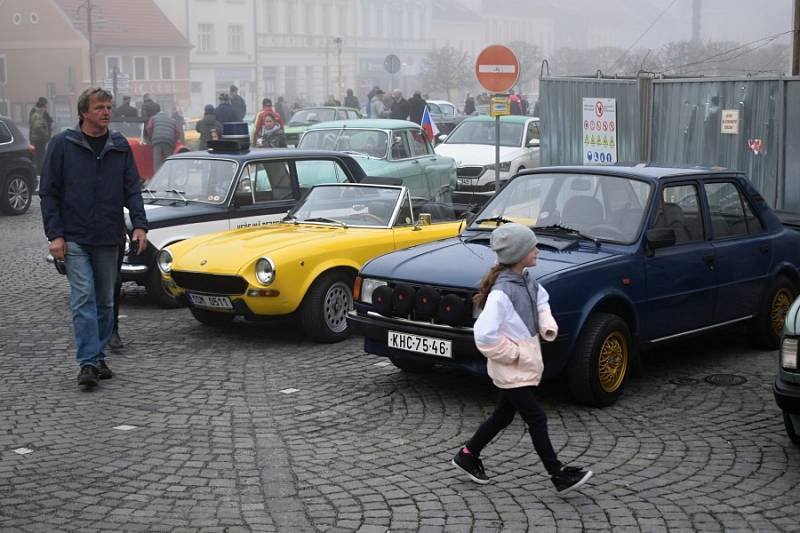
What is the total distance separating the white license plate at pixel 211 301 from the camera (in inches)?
378

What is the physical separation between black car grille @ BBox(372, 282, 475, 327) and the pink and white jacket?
161cm

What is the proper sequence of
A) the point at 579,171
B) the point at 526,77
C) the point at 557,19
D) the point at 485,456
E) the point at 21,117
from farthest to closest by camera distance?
the point at 557,19
the point at 526,77
the point at 21,117
the point at 579,171
the point at 485,456

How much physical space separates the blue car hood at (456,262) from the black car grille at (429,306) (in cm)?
5

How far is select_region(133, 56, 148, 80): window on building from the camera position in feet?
236

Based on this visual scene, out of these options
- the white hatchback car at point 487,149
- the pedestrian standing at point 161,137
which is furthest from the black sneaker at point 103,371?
the pedestrian standing at point 161,137

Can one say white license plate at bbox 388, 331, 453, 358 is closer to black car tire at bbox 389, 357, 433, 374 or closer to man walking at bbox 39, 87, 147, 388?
black car tire at bbox 389, 357, 433, 374

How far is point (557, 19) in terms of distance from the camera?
134m

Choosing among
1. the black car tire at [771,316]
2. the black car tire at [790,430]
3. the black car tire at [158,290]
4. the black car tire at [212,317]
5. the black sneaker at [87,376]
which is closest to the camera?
the black car tire at [790,430]

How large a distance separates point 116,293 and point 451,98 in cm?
8037

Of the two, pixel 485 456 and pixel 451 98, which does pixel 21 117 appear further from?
pixel 485 456

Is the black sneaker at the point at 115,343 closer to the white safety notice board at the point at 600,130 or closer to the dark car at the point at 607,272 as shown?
the dark car at the point at 607,272

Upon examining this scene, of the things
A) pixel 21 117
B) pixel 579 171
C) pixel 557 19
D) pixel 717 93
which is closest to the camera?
pixel 579 171

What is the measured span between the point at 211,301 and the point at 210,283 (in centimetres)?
15

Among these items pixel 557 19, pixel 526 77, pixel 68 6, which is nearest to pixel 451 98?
pixel 526 77
